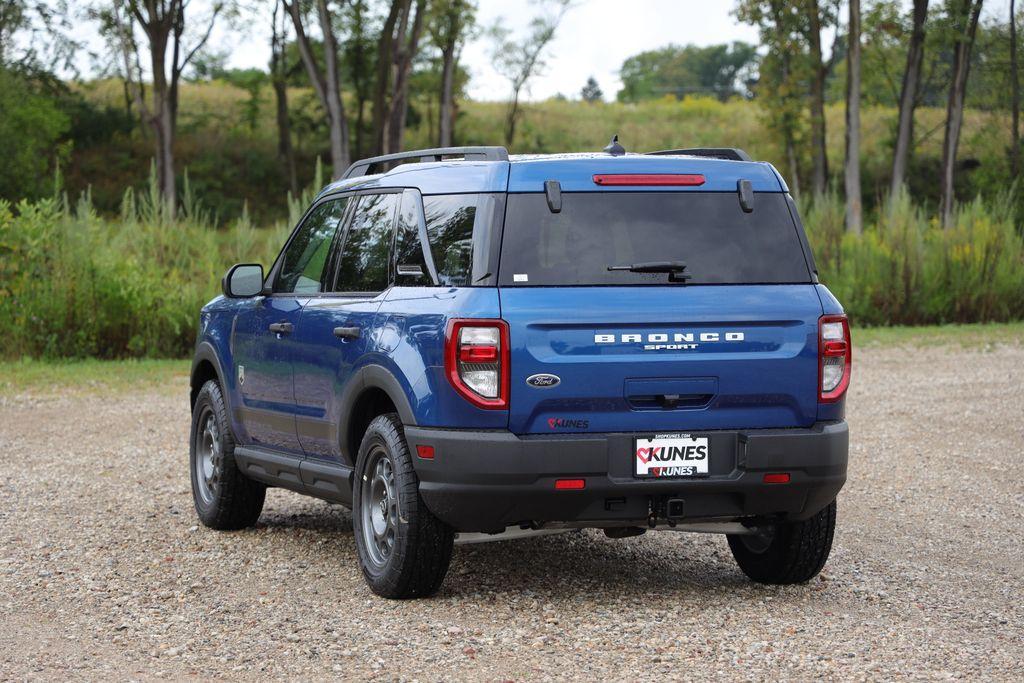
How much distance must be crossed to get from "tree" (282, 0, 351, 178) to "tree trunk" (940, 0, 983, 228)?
17199 mm

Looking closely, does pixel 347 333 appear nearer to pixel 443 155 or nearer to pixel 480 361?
pixel 443 155

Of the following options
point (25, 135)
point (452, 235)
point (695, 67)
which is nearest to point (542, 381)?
point (452, 235)

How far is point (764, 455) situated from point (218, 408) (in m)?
3.83

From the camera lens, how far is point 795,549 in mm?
7012

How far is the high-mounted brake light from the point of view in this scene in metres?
6.55

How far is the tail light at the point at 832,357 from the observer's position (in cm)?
647

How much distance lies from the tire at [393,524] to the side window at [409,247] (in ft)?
2.12

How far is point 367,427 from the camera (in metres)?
7.06

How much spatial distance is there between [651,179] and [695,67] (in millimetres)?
139991

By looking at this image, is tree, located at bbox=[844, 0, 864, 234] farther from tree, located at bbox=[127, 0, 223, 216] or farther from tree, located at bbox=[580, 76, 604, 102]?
tree, located at bbox=[580, 76, 604, 102]

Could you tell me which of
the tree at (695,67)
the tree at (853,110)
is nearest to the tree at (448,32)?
the tree at (853,110)

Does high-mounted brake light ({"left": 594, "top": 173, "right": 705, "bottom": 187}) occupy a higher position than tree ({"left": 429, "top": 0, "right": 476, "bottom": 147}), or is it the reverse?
tree ({"left": 429, "top": 0, "right": 476, "bottom": 147})

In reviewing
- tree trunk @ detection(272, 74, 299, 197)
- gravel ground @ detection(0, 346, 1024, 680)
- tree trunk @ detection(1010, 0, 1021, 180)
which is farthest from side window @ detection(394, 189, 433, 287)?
tree trunk @ detection(272, 74, 299, 197)

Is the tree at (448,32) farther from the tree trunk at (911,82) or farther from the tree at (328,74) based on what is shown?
the tree trunk at (911,82)
